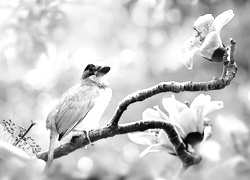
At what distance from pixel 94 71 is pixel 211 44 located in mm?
335

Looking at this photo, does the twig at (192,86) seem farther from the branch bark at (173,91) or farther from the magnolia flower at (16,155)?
the magnolia flower at (16,155)

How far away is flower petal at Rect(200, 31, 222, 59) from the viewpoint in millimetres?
571

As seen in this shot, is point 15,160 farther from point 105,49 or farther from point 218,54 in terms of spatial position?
point 105,49

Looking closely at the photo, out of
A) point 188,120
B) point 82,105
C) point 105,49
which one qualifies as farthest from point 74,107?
point 188,120

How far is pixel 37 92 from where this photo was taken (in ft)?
3.00

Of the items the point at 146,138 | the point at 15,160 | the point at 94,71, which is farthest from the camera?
the point at 94,71

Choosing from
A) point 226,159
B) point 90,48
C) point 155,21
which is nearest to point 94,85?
point 90,48

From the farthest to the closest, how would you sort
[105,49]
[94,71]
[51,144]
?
1. [105,49]
2. [94,71]
3. [51,144]

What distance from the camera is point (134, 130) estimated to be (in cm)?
60

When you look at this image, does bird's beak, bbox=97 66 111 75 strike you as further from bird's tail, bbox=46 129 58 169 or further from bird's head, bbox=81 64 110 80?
bird's tail, bbox=46 129 58 169

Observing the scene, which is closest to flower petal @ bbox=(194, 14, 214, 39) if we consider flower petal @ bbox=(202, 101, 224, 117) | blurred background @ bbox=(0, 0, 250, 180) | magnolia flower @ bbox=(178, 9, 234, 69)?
magnolia flower @ bbox=(178, 9, 234, 69)

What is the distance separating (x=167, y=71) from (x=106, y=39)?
0.16 meters

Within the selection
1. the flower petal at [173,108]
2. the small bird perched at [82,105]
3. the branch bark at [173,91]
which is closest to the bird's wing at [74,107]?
the small bird perched at [82,105]

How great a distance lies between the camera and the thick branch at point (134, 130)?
538 millimetres
